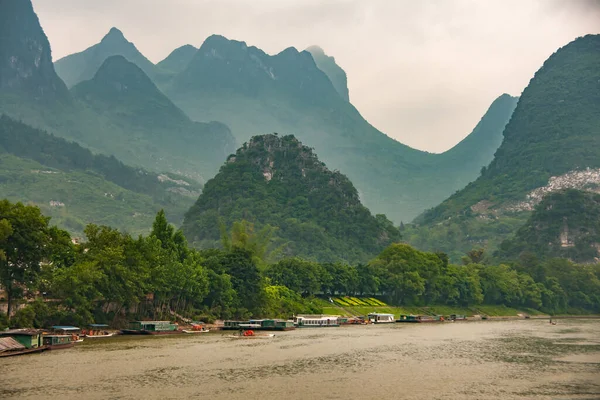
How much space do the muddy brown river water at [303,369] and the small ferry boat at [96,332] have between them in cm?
306

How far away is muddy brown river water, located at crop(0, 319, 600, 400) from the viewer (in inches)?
2489

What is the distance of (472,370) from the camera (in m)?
79.3

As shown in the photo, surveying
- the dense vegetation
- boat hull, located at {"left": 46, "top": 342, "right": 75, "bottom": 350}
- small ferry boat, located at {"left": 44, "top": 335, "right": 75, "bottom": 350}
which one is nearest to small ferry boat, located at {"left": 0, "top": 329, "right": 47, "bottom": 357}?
boat hull, located at {"left": 46, "top": 342, "right": 75, "bottom": 350}

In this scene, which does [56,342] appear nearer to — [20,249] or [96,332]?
[96,332]

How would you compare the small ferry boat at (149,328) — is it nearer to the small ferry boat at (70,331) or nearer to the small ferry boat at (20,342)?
the small ferry boat at (70,331)

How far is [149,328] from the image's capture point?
11262 centimetres

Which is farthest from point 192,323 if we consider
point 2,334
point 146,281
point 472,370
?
point 472,370

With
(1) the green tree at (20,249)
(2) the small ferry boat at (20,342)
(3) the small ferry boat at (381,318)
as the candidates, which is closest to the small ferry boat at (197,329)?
(1) the green tree at (20,249)

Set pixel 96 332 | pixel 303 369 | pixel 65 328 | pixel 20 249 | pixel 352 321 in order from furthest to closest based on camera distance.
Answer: pixel 352 321 < pixel 96 332 < pixel 20 249 < pixel 65 328 < pixel 303 369

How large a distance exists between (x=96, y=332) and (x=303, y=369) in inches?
1639

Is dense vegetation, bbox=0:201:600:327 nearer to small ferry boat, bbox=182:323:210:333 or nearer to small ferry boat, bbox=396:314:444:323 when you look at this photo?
small ferry boat, bbox=182:323:210:333

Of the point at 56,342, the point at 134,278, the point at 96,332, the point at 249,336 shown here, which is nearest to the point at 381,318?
the point at 249,336

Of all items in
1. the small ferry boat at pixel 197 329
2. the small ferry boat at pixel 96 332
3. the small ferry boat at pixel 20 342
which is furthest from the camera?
the small ferry boat at pixel 197 329

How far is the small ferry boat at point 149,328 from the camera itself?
111500 mm
